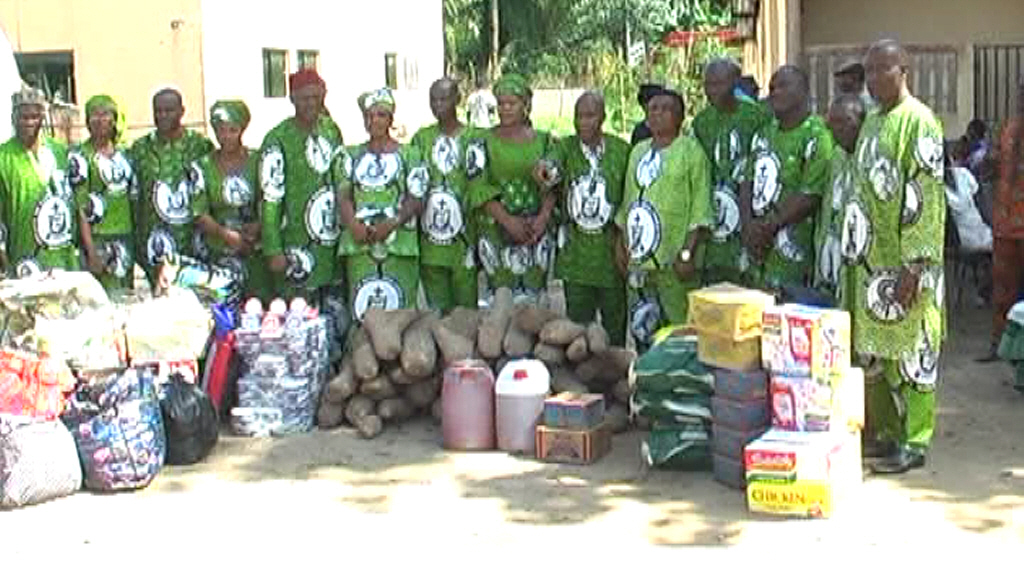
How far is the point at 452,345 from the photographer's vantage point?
7.25 m

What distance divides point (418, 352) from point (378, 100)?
1344 millimetres

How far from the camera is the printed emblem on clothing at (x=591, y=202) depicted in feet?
24.1

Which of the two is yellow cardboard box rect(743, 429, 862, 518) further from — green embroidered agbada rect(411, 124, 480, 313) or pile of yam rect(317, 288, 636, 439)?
green embroidered agbada rect(411, 124, 480, 313)

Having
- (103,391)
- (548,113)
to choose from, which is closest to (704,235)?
(103,391)

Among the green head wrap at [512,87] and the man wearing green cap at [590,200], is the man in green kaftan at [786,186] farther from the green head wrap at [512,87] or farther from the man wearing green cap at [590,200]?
the green head wrap at [512,87]

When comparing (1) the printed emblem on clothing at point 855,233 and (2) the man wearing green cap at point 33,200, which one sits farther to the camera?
(2) the man wearing green cap at point 33,200

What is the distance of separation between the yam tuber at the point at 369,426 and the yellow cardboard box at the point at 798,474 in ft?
6.93

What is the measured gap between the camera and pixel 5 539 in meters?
5.80

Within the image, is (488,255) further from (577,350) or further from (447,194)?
(577,350)

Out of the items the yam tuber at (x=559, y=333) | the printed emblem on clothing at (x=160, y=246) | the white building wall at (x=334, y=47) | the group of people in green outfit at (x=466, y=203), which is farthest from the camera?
the white building wall at (x=334, y=47)

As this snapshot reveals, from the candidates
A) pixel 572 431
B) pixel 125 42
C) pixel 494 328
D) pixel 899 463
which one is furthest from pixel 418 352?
pixel 125 42

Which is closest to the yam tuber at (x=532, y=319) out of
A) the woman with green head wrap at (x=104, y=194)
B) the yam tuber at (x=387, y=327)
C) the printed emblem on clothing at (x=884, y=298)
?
the yam tuber at (x=387, y=327)

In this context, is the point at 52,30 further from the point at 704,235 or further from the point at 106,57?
the point at 704,235

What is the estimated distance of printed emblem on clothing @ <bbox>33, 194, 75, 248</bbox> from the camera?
24.3ft
